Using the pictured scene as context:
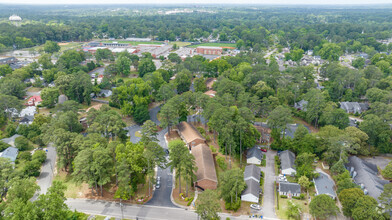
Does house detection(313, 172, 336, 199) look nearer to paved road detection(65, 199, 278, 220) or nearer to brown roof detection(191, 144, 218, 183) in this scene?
paved road detection(65, 199, 278, 220)

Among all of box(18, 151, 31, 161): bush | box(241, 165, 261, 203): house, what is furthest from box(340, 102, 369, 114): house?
box(18, 151, 31, 161): bush

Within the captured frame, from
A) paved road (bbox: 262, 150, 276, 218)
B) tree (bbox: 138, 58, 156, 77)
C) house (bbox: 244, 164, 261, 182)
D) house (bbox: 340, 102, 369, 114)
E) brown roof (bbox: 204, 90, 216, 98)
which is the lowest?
paved road (bbox: 262, 150, 276, 218)

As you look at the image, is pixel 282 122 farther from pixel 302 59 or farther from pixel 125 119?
pixel 302 59

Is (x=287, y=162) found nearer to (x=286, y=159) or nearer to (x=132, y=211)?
(x=286, y=159)

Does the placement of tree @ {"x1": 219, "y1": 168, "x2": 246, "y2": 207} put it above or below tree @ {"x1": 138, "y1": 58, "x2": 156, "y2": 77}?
below

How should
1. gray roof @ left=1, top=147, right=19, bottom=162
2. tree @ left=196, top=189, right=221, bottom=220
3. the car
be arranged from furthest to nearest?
gray roof @ left=1, top=147, right=19, bottom=162
the car
tree @ left=196, top=189, right=221, bottom=220
